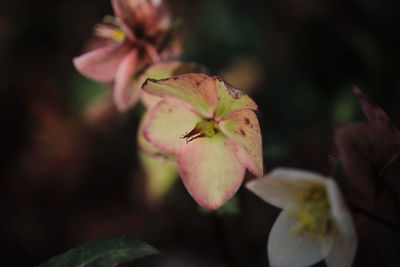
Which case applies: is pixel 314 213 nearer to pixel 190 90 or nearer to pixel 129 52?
pixel 190 90

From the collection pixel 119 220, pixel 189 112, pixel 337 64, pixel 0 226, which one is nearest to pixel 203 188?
pixel 189 112

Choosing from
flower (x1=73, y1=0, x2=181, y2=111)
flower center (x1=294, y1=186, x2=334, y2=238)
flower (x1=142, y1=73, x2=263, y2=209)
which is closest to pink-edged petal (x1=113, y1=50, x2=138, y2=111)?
flower (x1=73, y1=0, x2=181, y2=111)

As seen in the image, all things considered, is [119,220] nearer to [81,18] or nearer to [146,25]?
[81,18]

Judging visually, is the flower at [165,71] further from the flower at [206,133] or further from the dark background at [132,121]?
the dark background at [132,121]

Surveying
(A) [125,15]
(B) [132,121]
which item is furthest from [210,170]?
(B) [132,121]

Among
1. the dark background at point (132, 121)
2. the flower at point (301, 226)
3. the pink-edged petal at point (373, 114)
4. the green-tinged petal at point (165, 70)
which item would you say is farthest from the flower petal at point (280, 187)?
the dark background at point (132, 121)

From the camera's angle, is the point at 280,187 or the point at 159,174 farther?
the point at 159,174

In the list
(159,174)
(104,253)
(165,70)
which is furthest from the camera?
(159,174)
